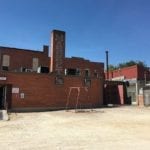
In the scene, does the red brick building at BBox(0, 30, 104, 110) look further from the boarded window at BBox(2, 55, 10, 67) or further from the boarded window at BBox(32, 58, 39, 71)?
the boarded window at BBox(32, 58, 39, 71)

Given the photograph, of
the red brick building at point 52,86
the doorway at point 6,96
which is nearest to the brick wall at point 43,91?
the red brick building at point 52,86

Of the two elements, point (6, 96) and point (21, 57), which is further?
point (21, 57)

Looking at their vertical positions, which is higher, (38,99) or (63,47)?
(63,47)

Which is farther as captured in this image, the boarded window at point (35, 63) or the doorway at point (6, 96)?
the boarded window at point (35, 63)

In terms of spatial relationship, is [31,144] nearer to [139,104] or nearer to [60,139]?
[60,139]

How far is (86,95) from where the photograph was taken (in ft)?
116

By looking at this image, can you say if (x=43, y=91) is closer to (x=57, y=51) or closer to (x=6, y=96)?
(x=6, y=96)

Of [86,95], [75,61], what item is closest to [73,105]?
[86,95]

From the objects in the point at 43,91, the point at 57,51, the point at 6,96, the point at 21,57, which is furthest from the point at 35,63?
the point at 6,96

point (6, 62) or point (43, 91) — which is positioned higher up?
point (6, 62)

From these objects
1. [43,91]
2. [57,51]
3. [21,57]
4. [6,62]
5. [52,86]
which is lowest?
[43,91]

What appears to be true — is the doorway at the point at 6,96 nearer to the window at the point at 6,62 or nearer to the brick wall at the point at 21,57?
the window at the point at 6,62

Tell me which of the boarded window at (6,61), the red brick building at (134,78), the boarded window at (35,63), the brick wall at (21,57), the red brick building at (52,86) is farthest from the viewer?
the boarded window at (35,63)

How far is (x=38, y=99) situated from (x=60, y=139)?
64.7 feet
